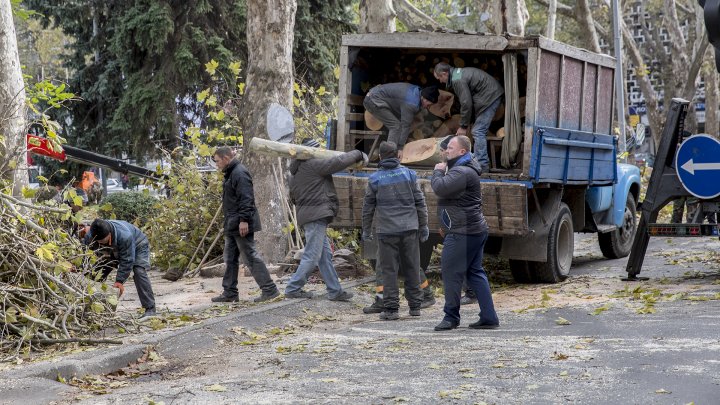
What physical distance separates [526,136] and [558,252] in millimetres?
1878

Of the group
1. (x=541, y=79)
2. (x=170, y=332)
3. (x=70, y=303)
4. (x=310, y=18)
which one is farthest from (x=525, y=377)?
(x=310, y=18)

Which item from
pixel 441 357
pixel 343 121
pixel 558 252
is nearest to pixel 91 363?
pixel 441 357

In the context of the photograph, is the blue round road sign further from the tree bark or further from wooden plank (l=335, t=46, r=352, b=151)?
the tree bark

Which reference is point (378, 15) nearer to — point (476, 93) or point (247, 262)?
point (476, 93)

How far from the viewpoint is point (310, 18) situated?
28203 millimetres

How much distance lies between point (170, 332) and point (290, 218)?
546 cm

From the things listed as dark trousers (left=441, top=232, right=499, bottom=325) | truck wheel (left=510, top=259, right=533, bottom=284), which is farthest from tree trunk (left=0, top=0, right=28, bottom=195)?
truck wheel (left=510, top=259, right=533, bottom=284)

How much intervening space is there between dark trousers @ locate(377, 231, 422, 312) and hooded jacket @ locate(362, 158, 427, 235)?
0.11 m

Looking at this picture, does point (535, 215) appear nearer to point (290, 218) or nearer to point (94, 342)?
point (290, 218)

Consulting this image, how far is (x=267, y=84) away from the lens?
14.4m

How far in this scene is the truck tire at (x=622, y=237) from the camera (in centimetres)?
1585

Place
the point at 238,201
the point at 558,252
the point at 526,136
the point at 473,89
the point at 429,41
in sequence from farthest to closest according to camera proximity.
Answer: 1. the point at 558,252
2. the point at 473,89
3. the point at 429,41
4. the point at 526,136
5. the point at 238,201

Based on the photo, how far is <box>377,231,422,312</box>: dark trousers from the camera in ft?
33.9

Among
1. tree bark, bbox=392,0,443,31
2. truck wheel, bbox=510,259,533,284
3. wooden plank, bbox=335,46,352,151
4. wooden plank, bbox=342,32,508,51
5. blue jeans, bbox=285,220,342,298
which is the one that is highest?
tree bark, bbox=392,0,443,31
